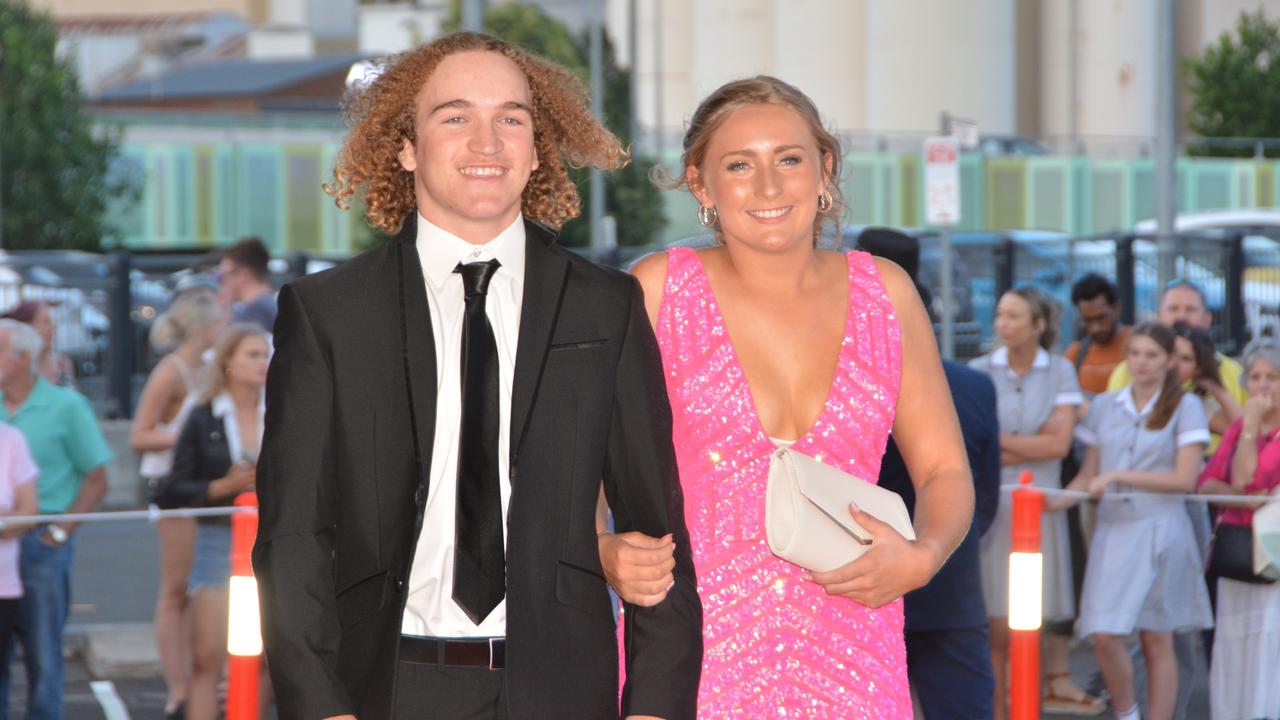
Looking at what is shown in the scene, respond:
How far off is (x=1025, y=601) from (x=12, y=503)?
12.5ft

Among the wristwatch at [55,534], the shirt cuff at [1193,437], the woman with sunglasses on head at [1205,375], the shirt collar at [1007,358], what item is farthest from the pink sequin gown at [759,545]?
the woman with sunglasses on head at [1205,375]

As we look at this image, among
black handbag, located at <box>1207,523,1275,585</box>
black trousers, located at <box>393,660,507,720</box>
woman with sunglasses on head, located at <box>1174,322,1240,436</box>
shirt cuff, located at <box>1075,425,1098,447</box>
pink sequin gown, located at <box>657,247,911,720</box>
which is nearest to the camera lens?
black trousers, located at <box>393,660,507,720</box>

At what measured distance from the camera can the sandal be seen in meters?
8.48

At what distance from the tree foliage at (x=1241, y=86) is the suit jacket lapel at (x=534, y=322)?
131 ft

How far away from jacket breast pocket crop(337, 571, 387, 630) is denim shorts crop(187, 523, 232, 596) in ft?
17.2

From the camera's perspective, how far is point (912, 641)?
615 cm

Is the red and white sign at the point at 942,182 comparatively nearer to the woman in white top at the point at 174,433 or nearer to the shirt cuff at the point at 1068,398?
the shirt cuff at the point at 1068,398

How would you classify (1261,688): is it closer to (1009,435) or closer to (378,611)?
(1009,435)

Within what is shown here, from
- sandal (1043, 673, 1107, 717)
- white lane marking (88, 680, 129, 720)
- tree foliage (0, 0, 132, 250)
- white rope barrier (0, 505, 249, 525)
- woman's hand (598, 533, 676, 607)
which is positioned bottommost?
sandal (1043, 673, 1107, 717)

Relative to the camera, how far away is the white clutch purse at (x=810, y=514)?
3.06 meters

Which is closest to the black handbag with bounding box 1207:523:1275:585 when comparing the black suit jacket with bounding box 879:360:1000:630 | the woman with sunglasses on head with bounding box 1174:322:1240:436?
the black suit jacket with bounding box 879:360:1000:630

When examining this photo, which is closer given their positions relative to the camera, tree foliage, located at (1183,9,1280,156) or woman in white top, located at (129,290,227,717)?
woman in white top, located at (129,290,227,717)

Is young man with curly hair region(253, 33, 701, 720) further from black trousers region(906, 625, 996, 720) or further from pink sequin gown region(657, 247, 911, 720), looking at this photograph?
black trousers region(906, 625, 996, 720)

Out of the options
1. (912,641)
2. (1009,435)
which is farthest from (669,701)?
(1009,435)
